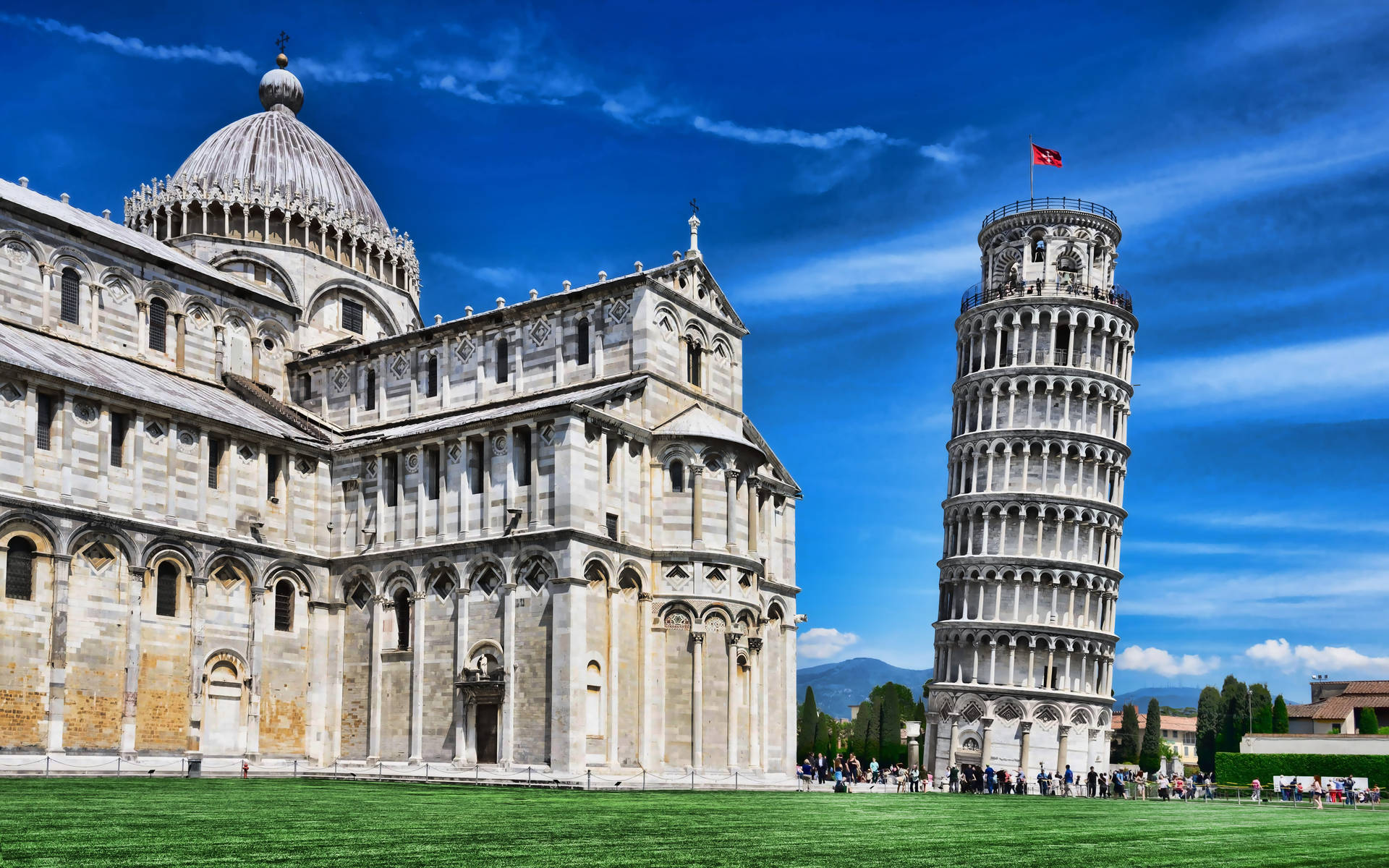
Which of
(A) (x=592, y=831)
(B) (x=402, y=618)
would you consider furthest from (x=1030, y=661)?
(A) (x=592, y=831)

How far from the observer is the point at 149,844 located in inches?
672

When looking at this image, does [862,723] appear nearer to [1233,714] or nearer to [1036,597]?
[1233,714]

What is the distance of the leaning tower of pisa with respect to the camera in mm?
80750

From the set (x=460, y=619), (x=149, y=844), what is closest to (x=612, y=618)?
(x=460, y=619)

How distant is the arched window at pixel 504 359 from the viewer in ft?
160

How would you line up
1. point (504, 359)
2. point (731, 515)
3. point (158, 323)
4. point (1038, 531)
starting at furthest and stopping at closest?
point (1038, 531)
point (158, 323)
point (504, 359)
point (731, 515)

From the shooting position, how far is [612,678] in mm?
42375

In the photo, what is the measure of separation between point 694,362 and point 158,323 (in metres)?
20.0

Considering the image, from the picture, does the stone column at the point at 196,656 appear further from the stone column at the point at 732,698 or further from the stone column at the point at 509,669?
the stone column at the point at 732,698

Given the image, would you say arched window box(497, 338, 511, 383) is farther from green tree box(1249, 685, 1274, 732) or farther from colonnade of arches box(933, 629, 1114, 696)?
green tree box(1249, 685, 1274, 732)

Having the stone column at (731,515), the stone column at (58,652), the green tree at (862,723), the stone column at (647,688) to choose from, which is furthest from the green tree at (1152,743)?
the stone column at (58,652)

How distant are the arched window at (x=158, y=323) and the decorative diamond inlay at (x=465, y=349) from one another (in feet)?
35.4

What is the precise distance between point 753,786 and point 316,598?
16.5 metres

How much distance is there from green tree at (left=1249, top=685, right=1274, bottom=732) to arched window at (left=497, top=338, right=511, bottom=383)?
69493 millimetres
